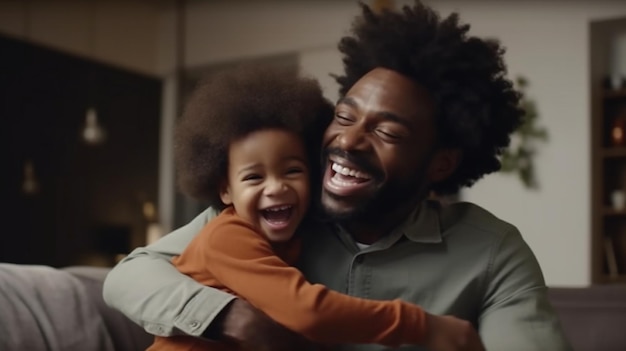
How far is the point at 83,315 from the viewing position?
1754 millimetres

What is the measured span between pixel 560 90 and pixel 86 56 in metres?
3.04

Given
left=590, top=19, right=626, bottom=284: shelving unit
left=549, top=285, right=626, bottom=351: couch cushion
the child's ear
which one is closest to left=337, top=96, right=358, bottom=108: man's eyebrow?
the child's ear

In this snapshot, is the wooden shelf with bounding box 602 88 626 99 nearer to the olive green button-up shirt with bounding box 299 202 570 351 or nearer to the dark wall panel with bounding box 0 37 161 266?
the dark wall panel with bounding box 0 37 161 266

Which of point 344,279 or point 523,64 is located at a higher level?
point 523,64

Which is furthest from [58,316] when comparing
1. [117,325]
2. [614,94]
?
[614,94]

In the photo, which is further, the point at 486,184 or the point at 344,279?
the point at 486,184

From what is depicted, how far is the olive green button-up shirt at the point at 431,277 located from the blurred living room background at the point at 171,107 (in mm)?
2655

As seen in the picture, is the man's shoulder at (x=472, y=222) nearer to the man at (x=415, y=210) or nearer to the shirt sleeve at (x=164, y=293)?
the man at (x=415, y=210)

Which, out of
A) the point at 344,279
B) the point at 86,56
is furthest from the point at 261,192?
the point at 86,56

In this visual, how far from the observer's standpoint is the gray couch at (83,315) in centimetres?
163

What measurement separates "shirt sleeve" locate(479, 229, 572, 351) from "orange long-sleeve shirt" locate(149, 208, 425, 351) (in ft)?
0.63

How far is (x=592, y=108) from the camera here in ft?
15.5

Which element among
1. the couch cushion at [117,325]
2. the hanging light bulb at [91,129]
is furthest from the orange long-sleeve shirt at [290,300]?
the hanging light bulb at [91,129]

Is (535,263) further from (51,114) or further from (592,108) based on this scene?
(51,114)
